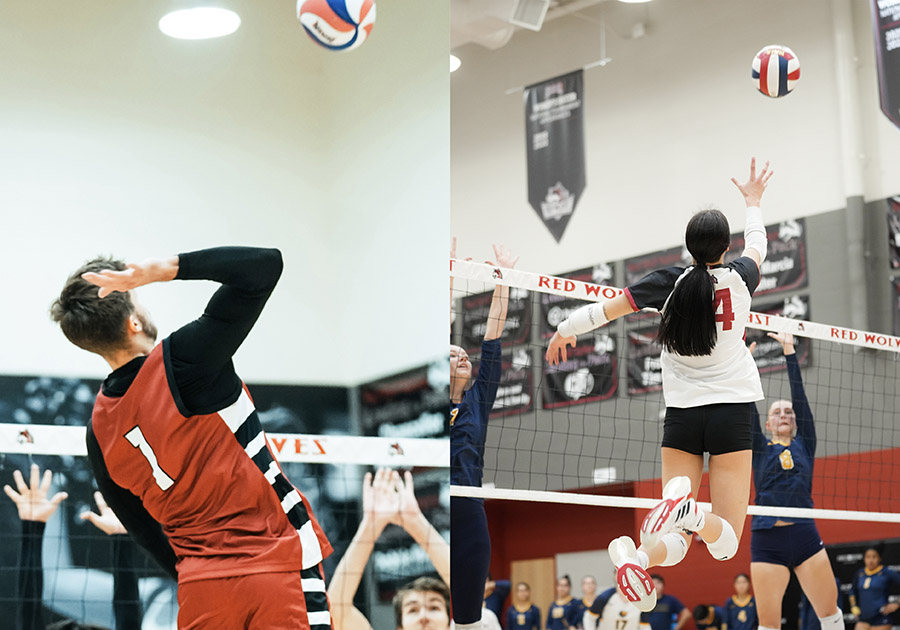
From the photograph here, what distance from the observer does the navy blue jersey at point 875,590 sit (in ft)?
33.2

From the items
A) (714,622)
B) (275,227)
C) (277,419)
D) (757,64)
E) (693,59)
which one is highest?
(693,59)

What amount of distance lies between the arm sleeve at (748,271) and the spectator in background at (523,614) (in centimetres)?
876

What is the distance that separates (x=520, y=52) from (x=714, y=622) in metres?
7.65

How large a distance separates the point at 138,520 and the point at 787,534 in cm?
476

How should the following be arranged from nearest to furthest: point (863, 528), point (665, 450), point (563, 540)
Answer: point (665, 450) < point (863, 528) < point (563, 540)

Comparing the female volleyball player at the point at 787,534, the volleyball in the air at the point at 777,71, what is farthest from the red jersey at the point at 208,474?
the female volleyball player at the point at 787,534

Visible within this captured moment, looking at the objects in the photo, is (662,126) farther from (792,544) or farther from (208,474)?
(208,474)

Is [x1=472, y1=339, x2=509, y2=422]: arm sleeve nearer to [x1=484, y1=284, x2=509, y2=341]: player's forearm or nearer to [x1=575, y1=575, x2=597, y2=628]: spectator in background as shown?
[x1=484, y1=284, x2=509, y2=341]: player's forearm

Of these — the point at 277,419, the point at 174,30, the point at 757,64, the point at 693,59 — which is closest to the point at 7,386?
the point at 277,419

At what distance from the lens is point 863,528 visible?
35.7 ft

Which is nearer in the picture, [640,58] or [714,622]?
[714,622]

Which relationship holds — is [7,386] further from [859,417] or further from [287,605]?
[859,417]

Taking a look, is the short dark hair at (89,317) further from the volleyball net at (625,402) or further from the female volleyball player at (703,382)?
the volleyball net at (625,402)

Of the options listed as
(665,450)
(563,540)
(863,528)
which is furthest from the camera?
(563,540)
